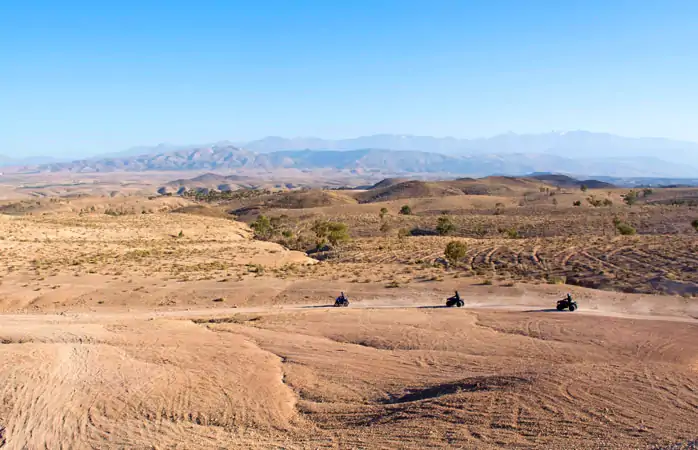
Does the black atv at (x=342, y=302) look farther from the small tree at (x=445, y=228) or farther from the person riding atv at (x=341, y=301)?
the small tree at (x=445, y=228)

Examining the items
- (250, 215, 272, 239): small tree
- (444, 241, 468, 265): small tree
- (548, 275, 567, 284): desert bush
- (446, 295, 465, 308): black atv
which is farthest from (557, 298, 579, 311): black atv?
(250, 215, 272, 239): small tree

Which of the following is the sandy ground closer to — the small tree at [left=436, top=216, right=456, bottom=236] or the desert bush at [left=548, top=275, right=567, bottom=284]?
the desert bush at [left=548, top=275, right=567, bottom=284]

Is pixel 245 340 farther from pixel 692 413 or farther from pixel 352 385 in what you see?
pixel 692 413

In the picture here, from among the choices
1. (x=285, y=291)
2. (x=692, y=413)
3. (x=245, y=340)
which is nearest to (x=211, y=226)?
(x=285, y=291)

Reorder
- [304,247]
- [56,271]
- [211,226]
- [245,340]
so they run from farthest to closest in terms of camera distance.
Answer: [211,226] → [304,247] → [56,271] → [245,340]

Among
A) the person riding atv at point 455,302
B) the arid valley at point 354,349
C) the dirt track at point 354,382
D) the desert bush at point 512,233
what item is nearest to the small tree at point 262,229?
the arid valley at point 354,349

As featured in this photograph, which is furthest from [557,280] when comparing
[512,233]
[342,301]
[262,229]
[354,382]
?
[262,229]
